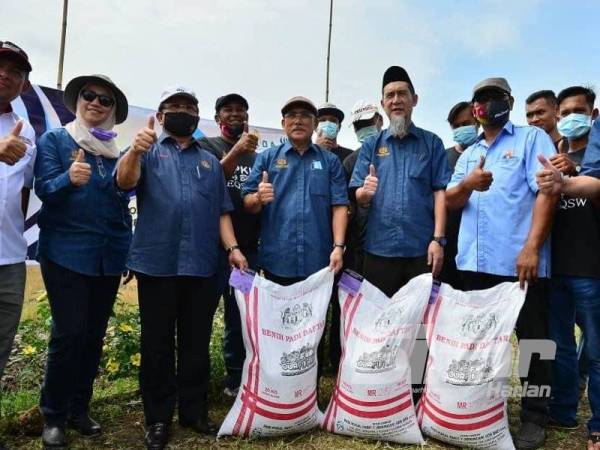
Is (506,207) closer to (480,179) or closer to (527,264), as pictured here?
(480,179)

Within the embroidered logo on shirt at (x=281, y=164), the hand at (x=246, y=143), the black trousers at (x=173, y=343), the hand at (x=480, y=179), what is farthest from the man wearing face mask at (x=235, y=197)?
the hand at (x=480, y=179)

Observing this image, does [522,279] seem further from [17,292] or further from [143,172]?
[17,292]

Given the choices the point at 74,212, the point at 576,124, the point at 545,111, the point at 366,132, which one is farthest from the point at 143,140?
the point at 545,111

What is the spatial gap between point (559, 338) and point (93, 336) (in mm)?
2771

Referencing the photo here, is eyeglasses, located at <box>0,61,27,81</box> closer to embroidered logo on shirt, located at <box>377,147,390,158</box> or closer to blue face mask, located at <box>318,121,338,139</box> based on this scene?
embroidered logo on shirt, located at <box>377,147,390,158</box>

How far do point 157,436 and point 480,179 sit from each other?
7.49 feet

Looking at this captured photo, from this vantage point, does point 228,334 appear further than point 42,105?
No

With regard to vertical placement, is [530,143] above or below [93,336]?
above

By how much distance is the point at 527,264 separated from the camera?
2.61 m

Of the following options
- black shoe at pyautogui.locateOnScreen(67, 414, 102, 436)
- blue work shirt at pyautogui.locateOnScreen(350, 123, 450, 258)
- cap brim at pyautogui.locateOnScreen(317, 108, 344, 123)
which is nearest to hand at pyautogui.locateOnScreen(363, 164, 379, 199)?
blue work shirt at pyautogui.locateOnScreen(350, 123, 450, 258)

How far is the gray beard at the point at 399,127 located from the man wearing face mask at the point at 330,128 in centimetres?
98

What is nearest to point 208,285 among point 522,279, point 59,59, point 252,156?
point 252,156

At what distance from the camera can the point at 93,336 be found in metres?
2.82

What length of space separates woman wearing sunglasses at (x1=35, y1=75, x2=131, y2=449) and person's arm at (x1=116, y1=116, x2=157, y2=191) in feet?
0.55
